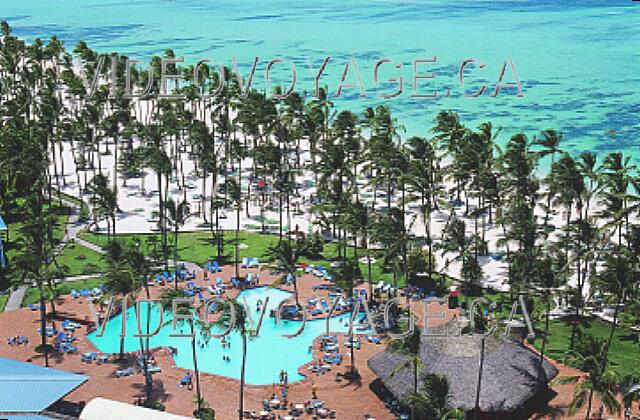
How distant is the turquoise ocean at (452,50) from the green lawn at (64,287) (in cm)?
4644

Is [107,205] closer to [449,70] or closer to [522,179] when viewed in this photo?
[522,179]

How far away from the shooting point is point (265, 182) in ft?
217

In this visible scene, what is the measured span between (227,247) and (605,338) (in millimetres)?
25924

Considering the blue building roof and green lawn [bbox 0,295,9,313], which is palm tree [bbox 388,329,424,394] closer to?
the blue building roof

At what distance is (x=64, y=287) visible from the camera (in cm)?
5028

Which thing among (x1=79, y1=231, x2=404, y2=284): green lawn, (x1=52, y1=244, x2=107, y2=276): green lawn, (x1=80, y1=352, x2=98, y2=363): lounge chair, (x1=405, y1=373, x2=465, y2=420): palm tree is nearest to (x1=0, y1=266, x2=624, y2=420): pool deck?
(x1=80, y1=352, x2=98, y2=363): lounge chair

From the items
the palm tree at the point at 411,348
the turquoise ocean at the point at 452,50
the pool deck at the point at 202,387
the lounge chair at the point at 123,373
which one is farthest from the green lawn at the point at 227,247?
the turquoise ocean at the point at 452,50

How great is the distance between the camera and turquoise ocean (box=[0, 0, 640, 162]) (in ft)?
308

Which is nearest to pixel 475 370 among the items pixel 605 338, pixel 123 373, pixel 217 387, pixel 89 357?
pixel 605 338

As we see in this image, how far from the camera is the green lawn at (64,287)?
4853 centimetres

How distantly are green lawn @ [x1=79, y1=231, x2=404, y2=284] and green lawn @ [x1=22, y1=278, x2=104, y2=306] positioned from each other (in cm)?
375

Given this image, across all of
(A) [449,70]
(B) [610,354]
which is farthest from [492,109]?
(B) [610,354]

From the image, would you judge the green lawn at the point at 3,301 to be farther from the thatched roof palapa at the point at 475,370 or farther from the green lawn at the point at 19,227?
the thatched roof palapa at the point at 475,370

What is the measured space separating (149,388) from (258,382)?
5.34 m
